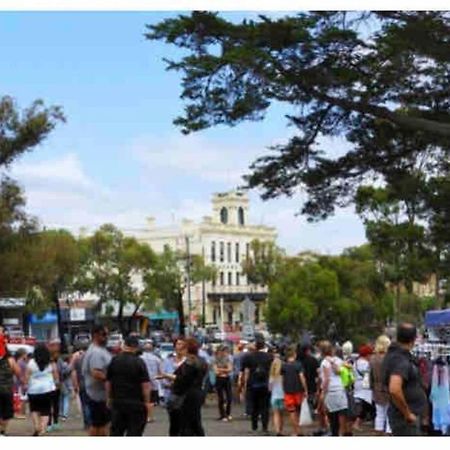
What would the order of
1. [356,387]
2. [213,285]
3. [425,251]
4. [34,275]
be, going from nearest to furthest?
[356,387], [425,251], [34,275], [213,285]

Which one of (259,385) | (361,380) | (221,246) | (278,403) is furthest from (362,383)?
(221,246)

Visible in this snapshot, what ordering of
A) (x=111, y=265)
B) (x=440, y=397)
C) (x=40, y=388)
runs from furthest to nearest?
1. (x=111, y=265)
2. (x=440, y=397)
3. (x=40, y=388)

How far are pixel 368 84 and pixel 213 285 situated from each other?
9595 centimetres

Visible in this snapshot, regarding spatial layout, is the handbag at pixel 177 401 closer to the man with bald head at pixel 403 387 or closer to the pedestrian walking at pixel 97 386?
the pedestrian walking at pixel 97 386

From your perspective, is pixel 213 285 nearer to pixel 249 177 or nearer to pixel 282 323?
pixel 282 323

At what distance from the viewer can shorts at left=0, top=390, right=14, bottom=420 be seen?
595 inches

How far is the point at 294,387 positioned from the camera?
16281 millimetres

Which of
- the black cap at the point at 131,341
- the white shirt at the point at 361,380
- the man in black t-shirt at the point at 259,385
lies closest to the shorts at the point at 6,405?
the black cap at the point at 131,341

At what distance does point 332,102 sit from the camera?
18906 millimetres

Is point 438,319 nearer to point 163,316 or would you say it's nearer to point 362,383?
point 362,383

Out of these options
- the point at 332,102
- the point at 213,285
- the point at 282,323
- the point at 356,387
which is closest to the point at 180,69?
the point at 332,102

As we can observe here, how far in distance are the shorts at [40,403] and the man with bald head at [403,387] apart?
7.56m

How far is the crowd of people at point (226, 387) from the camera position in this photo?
30.8 feet

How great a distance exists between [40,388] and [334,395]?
427 centimetres
